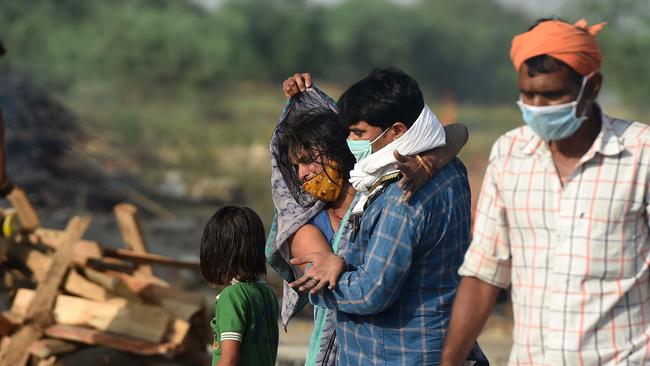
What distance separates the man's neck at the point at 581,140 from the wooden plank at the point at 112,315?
3.88 m

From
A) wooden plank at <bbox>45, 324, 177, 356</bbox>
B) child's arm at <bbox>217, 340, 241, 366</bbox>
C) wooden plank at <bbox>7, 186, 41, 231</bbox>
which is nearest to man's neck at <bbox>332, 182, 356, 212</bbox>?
child's arm at <bbox>217, 340, 241, 366</bbox>

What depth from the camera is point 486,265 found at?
3234 millimetres

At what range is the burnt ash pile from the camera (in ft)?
42.0

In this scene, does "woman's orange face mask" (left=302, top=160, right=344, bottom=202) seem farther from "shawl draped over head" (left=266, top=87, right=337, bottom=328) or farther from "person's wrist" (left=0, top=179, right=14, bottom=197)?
"person's wrist" (left=0, top=179, right=14, bottom=197)

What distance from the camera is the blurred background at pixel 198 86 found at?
14211 mm

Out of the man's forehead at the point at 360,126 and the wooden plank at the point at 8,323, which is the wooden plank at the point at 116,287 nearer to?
the wooden plank at the point at 8,323

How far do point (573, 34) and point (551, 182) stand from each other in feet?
1.37

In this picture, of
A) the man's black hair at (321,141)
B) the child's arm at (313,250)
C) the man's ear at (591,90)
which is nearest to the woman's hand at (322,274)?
the child's arm at (313,250)

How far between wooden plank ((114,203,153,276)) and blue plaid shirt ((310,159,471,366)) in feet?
12.6

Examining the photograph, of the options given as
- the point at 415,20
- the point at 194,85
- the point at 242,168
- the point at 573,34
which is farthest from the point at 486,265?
the point at 415,20

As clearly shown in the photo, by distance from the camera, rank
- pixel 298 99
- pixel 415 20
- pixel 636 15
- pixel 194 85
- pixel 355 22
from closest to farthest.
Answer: pixel 298 99 → pixel 636 15 → pixel 194 85 → pixel 355 22 → pixel 415 20

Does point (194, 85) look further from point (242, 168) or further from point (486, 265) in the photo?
point (486, 265)

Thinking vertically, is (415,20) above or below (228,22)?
above

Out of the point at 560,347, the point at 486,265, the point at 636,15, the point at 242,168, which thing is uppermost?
the point at 636,15
